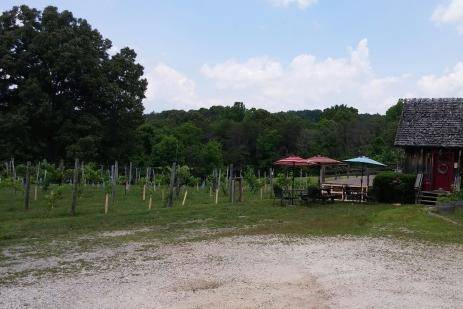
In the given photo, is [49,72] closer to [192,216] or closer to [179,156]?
[192,216]

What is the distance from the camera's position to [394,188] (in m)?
23.3

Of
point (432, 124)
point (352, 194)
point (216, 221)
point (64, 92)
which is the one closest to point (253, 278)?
point (216, 221)

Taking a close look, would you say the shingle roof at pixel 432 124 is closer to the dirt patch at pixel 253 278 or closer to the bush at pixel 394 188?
the bush at pixel 394 188

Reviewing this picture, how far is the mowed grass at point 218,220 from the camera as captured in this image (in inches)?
586

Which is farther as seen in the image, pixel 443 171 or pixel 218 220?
pixel 443 171

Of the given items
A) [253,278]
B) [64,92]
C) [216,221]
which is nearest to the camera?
[253,278]

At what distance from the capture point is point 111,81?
37.5 metres

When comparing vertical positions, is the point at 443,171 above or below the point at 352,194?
above

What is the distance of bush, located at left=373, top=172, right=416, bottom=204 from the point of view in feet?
76.3

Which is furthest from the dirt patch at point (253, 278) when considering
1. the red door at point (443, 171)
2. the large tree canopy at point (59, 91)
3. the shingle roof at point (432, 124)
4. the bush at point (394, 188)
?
the large tree canopy at point (59, 91)

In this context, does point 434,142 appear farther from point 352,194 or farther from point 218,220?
point 218,220

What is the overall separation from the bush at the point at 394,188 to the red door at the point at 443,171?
2.41 meters

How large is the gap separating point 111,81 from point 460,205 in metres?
26.3

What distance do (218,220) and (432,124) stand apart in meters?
13.5
